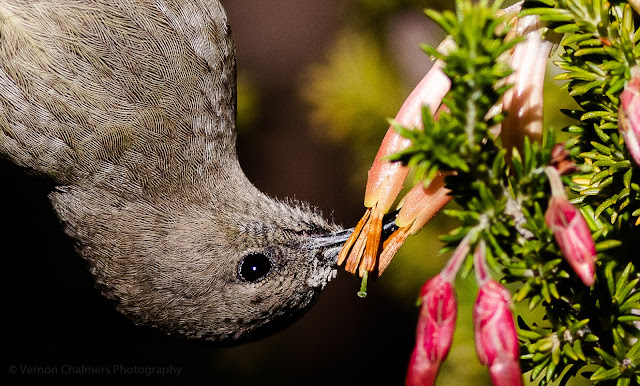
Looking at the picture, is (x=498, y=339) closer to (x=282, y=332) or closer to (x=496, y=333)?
(x=496, y=333)

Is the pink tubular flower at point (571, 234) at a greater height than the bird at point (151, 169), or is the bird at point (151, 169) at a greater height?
the bird at point (151, 169)

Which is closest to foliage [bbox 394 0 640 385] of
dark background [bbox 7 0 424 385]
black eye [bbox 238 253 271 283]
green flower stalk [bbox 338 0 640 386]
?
green flower stalk [bbox 338 0 640 386]

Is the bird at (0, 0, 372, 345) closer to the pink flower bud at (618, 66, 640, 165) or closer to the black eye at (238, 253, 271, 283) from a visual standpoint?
the black eye at (238, 253, 271, 283)

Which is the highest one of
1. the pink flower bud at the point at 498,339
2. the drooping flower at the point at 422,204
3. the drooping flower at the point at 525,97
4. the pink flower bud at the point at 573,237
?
the drooping flower at the point at 525,97

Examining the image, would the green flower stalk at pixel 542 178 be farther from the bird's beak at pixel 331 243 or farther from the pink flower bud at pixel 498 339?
the bird's beak at pixel 331 243

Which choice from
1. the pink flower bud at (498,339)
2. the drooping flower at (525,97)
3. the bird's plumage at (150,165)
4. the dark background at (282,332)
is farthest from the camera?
the dark background at (282,332)

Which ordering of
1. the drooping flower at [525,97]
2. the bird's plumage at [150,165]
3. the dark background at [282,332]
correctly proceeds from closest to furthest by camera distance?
the drooping flower at [525,97] < the bird's plumage at [150,165] < the dark background at [282,332]

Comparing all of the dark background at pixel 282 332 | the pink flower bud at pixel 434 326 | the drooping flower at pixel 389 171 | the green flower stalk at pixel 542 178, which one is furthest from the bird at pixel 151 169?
the pink flower bud at pixel 434 326
